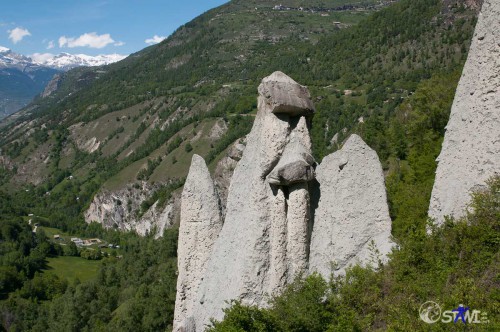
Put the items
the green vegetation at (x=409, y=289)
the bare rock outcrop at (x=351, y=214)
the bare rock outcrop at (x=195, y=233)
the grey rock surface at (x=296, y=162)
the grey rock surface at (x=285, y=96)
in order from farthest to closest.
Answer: the bare rock outcrop at (x=195, y=233) < the grey rock surface at (x=285, y=96) < the bare rock outcrop at (x=351, y=214) < the grey rock surface at (x=296, y=162) < the green vegetation at (x=409, y=289)

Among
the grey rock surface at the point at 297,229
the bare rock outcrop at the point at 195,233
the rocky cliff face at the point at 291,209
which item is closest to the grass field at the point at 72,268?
the bare rock outcrop at the point at 195,233

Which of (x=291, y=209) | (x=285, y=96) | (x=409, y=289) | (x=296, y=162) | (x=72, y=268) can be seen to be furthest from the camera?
(x=72, y=268)

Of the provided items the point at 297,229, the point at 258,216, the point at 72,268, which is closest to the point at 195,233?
the point at 258,216

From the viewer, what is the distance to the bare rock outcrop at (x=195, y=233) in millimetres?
21625

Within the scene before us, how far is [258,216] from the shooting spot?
17.9 m

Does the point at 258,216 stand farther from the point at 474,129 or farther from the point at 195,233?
the point at 474,129

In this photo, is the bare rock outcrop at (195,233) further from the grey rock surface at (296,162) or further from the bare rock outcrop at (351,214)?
the bare rock outcrop at (351,214)

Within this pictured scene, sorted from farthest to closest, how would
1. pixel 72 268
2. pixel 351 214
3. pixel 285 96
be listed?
pixel 72 268 → pixel 285 96 → pixel 351 214

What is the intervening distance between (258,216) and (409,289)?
6.56 m

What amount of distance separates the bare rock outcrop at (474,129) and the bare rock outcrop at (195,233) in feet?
33.8

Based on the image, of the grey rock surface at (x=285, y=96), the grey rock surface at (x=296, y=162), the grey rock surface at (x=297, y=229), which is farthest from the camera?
the grey rock surface at (x=285, y=96)

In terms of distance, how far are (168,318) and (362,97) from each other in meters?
152

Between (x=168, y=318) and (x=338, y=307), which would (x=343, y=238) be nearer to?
(x=338, y=307)

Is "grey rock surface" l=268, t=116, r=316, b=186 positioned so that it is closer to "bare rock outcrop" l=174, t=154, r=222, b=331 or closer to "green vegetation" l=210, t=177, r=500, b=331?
"green vegetation" l=210, t=177, r=500, b=331
